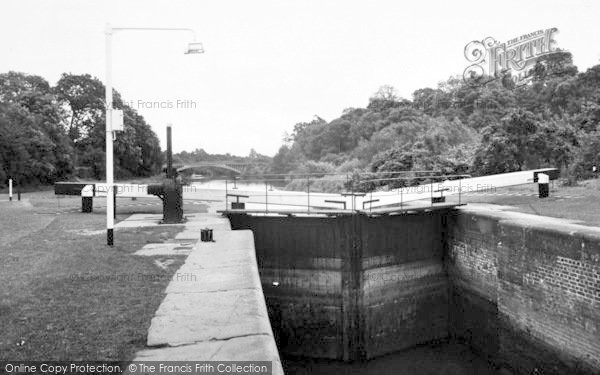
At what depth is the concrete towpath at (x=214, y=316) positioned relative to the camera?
3.68m

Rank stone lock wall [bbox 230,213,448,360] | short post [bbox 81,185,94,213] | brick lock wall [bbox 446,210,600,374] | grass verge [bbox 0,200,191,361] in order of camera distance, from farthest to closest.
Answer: short post [bbox 81,185,94,213]
stone lock wall [bbox 230,213,448,360]
brick lock wall [bbox 446,210,600,374]
grass verge [bbox 0,200,191,361]

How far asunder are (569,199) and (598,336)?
7665 millimetres

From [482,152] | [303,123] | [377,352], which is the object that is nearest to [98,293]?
[377,352]

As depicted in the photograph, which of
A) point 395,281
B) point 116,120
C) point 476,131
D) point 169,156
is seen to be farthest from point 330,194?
point 476,131

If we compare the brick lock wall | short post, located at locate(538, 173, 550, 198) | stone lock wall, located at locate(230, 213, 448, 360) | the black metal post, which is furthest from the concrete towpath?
short post, located at locate(538, 173, 550, 198)

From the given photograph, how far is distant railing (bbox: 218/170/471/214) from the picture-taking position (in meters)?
12.5

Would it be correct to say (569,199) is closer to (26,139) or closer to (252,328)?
(252,328)

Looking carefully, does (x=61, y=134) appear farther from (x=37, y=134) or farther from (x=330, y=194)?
(x=330, y=194)

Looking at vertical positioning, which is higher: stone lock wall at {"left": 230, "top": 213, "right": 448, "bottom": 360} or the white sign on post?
the white sign on post

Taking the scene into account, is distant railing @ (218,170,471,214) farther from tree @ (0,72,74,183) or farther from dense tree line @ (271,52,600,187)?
tree @ (0,72,74,183)

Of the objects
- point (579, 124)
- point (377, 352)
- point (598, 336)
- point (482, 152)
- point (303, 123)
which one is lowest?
point (377, 352)

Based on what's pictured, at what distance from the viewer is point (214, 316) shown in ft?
14.9

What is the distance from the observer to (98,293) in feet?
17.8

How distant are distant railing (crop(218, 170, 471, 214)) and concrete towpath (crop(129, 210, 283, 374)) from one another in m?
4.80
